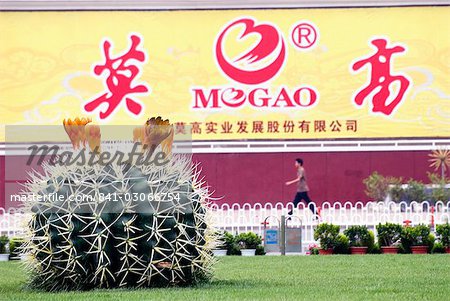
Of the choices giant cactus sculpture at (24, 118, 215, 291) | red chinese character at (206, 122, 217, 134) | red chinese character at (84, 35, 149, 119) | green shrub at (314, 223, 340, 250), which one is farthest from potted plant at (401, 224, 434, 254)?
red chinese character at (84, 35, 149, 119)

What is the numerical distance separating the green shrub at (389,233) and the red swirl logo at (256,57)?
9.61 m

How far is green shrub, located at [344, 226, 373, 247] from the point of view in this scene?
1795 centimetres

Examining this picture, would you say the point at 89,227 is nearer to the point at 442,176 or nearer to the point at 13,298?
the point at 13,298

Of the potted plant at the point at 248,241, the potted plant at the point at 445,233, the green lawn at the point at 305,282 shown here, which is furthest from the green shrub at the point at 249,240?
the green lawn at the point at 305,282

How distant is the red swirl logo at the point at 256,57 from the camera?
27.0m

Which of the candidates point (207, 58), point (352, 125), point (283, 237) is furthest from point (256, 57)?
point (283, 237)

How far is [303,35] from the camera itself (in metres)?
27.0

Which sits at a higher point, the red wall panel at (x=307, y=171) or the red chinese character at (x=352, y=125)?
the red chinese character at (x=352, y=125)

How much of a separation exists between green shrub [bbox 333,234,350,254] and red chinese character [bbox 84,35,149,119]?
10.4m

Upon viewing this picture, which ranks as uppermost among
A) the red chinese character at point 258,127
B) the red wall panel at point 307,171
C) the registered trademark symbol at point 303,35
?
the registered trademark symbol at point 303,35

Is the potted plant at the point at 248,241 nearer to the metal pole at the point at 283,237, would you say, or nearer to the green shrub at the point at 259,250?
the green shrub at the point at 259,250

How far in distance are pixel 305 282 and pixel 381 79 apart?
56.0ft

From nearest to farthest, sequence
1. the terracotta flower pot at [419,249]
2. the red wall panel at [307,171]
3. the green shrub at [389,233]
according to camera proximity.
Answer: the terracotta flower pot at [419,249] < the green shrub at [389,233] < the red wall panel at [307,171]

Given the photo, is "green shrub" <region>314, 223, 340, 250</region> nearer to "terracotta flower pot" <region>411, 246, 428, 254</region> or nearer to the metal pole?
the metal pole
